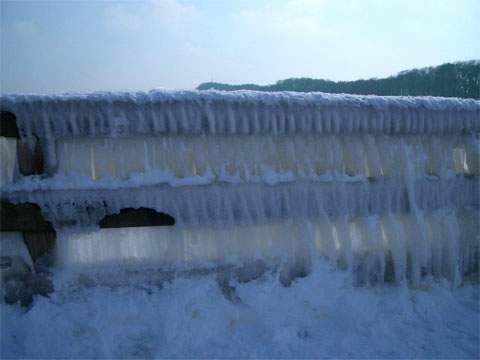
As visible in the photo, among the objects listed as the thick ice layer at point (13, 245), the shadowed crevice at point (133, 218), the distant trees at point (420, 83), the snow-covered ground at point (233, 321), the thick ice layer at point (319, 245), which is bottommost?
Result: the snow-covered ground at point (233, 321)

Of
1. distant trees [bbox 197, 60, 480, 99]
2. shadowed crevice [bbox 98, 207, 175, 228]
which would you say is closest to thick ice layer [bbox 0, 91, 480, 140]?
shadowed crevice [bbox 98, 207, 175, 228]

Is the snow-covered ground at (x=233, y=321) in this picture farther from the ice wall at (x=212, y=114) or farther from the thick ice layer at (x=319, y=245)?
the ice wall at (x=212, y=114)

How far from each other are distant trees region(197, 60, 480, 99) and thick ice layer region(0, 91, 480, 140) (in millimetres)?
2955

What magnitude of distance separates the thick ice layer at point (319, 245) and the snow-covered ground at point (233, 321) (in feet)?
0.22

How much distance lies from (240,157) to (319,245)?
47cm

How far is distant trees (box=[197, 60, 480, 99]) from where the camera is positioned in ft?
14.8

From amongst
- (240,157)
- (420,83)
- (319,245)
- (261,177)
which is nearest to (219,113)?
(240,157)

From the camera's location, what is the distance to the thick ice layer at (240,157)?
1355 millimetres

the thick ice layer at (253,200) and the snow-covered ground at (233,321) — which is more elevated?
the thick ice layer at (253,200)

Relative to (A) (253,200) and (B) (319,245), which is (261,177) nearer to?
(A) (253,200)

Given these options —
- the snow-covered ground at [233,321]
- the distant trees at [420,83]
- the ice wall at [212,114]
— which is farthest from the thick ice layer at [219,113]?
the distant trees at [420,83]

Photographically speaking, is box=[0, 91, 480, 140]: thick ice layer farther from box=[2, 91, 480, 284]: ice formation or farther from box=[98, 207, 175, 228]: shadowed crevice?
box=[98, 207, 175, 228]: shadowed crevice

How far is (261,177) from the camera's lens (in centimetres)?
143

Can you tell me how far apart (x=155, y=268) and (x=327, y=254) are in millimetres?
667
